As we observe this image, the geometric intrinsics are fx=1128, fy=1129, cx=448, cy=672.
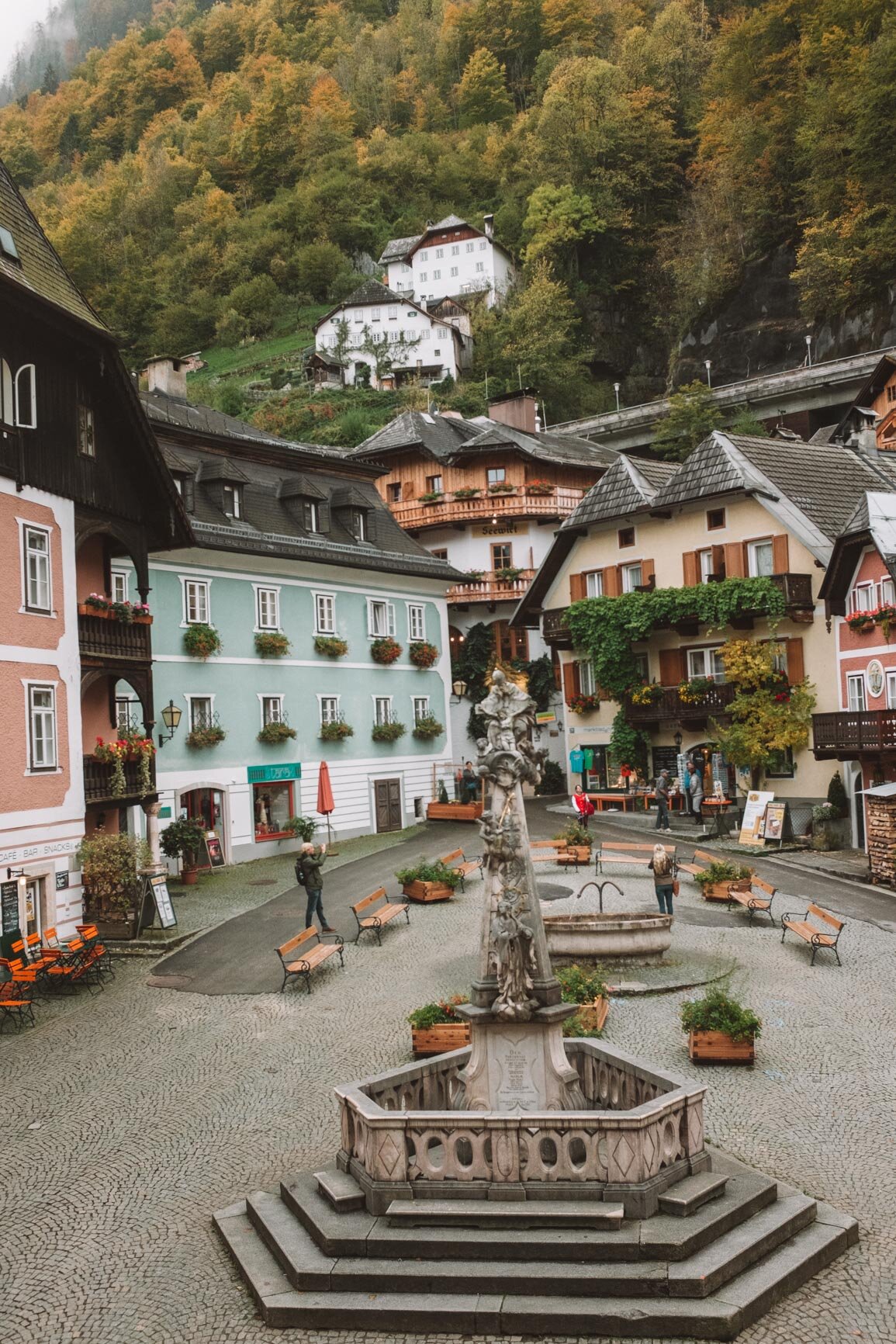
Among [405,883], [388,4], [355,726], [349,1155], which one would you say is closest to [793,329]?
[355,726]

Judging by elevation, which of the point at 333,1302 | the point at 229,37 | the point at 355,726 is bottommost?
the point at 333,1302

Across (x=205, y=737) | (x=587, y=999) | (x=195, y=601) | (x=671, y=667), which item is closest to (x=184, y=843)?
(x=205, y=737)

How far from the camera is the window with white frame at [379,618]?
3697 cm

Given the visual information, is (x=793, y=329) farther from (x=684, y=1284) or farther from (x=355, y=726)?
(x=684, y=1284)

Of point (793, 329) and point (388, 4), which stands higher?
point (388, 4)

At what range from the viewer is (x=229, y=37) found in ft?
521

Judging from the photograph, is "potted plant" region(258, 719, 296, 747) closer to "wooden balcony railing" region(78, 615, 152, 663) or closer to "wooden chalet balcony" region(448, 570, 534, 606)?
"wooden balcony railing" region(78, 615, 152, 663)

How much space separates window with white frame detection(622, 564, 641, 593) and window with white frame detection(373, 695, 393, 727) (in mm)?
Answer: 9954

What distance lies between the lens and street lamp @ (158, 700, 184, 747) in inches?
1131

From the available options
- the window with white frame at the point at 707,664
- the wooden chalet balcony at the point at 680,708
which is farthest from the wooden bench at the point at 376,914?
the window with white frame at the point at 707,664

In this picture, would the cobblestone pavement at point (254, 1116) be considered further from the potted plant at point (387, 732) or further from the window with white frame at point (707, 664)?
the window with white frame at point (707, 664)

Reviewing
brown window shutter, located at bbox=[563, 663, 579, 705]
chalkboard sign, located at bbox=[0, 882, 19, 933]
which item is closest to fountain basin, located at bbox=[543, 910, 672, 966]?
chalkboard sign, located at bbox=[0, 882, 19, 933]

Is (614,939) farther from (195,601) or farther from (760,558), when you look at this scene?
(760,558)

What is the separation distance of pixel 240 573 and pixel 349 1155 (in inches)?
948
